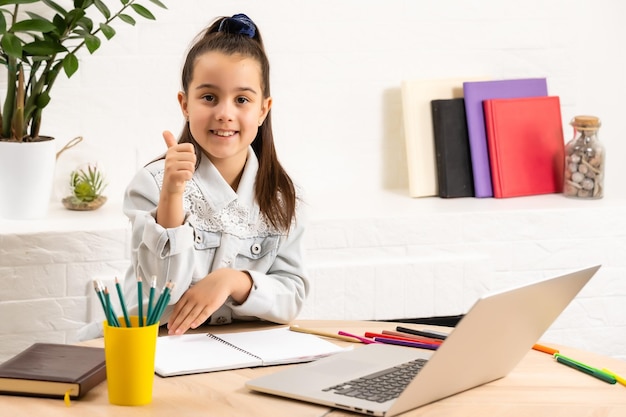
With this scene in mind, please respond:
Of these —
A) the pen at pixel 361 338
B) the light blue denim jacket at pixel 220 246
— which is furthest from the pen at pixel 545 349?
the light blue denim jacket at pixel 220 246

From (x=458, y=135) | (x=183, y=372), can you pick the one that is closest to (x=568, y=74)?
(x=458, y=135)

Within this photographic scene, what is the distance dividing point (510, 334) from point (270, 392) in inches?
13.7

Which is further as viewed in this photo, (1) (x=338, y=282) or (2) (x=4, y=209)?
(1) (x=338, y=282)

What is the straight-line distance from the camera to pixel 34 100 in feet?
8.88

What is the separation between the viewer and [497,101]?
3.26 metres

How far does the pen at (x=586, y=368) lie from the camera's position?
61.1 inches

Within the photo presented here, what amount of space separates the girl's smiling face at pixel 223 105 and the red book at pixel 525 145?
140 centimetres

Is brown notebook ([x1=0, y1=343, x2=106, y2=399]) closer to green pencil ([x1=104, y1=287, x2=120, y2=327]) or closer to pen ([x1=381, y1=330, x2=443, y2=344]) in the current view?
green pencil ([x1=104, y1=287, x2=120, y2=327])

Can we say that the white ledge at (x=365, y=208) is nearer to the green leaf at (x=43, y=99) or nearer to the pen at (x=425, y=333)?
the green leaf at (x=43, y=99)

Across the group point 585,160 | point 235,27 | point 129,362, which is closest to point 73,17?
point 235,27

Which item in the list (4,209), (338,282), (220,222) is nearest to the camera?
(220,222)

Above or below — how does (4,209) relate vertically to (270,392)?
above

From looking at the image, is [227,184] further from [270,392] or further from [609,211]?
[609,211]

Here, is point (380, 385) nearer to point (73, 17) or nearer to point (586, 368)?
point (586, 368)
